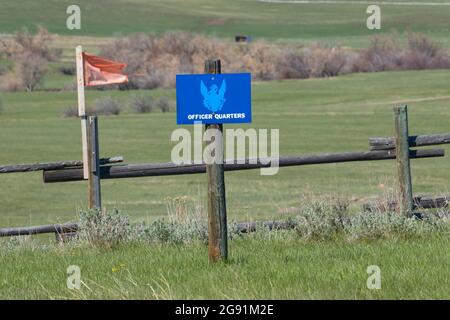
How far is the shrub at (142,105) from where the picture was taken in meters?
48.3

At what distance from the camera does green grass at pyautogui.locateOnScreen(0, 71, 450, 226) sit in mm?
22078

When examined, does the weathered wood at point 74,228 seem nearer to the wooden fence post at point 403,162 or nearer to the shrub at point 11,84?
the wooden fence post at point 403,162

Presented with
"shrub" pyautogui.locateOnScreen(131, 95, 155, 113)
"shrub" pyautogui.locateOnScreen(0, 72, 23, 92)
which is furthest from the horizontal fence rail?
"shrub" pyautogui.locateOnScreen(0, 72, 23, 92)

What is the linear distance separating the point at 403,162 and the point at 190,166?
243cm

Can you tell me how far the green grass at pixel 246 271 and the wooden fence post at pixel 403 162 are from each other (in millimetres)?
2057

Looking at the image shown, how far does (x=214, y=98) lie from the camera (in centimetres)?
912

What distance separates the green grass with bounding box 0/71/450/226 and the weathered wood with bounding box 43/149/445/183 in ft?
1.57

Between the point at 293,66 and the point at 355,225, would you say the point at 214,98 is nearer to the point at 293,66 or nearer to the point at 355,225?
the point at 355,225

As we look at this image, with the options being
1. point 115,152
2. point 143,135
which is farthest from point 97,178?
point 143,135

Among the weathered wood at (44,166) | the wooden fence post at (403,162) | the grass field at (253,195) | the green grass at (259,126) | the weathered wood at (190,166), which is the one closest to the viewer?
the grass field at (253,195)

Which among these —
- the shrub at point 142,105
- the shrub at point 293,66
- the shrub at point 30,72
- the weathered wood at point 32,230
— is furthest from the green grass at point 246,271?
the shrub at point 293,66

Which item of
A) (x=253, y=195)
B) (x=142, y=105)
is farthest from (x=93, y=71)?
(x=142, y=105)
